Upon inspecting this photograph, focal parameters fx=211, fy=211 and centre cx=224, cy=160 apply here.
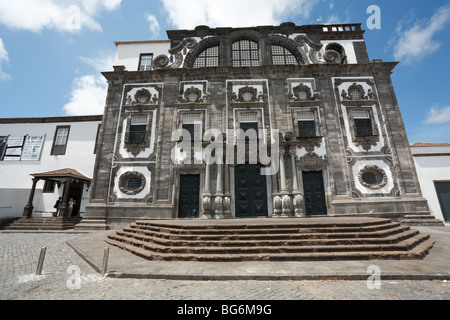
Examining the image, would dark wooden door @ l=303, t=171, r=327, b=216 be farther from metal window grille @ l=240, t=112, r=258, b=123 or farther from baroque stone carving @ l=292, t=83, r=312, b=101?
baroque stone carving @ l=292, t=83, r=312, b=101

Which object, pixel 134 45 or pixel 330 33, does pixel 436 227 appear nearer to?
pixel 330 33

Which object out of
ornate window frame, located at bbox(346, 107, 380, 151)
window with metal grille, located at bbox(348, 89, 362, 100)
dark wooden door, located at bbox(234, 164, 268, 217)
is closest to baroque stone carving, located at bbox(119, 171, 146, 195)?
dark wooden door, located at bbox(234, 164, 268, 217)

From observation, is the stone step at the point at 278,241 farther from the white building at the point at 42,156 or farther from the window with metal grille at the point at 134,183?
the white building at the point at 42,156

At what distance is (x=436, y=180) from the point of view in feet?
47.8

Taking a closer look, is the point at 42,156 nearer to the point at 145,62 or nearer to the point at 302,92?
the point at 145,62

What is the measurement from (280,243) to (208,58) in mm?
16358

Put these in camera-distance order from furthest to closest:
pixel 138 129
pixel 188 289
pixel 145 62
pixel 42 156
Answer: pixel 145 62
pixel 42 156
pixel 138 129
pixel 188 289

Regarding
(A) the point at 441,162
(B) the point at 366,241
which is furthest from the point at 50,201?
(A) the point at 441,162

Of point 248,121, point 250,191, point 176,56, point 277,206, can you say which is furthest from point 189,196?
point 176,56

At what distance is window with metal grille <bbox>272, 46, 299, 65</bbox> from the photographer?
17.7 m

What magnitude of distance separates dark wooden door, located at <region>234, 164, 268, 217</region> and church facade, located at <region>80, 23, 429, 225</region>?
7 cm

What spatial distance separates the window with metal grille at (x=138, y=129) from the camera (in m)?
15.8

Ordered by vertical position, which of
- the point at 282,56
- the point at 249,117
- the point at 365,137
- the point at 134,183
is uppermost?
the point at 282,56
